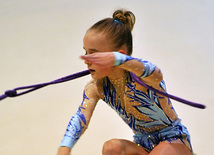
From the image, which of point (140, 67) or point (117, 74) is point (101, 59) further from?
point (117, 74)

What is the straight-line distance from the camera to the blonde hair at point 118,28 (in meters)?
0.94

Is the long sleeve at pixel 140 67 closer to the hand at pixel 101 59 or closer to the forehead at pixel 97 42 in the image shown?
the hand at pixel 101 59

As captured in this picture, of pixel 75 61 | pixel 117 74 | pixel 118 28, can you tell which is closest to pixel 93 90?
pixel 117 74

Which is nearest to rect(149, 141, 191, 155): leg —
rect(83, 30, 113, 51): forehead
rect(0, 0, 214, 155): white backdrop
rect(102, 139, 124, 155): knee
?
rect(102, 139, 124, 155): knee

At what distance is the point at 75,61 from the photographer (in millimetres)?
2127

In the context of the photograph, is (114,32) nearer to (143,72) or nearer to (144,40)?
(143,72)

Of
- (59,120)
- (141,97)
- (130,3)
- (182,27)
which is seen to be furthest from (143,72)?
(130,3)

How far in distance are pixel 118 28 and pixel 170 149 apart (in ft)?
1.28

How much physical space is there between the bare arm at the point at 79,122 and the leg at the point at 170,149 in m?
0.22

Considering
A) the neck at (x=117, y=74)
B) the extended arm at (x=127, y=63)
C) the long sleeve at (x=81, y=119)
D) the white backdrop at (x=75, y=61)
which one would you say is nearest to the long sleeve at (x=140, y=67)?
the extended arm at (x=127, y=63)

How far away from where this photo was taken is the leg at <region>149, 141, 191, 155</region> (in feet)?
3.16

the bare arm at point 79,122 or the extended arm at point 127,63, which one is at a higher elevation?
the extended arm at point 127,63

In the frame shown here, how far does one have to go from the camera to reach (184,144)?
1025 millimetres

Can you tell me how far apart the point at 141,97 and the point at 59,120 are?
2.67 feet
